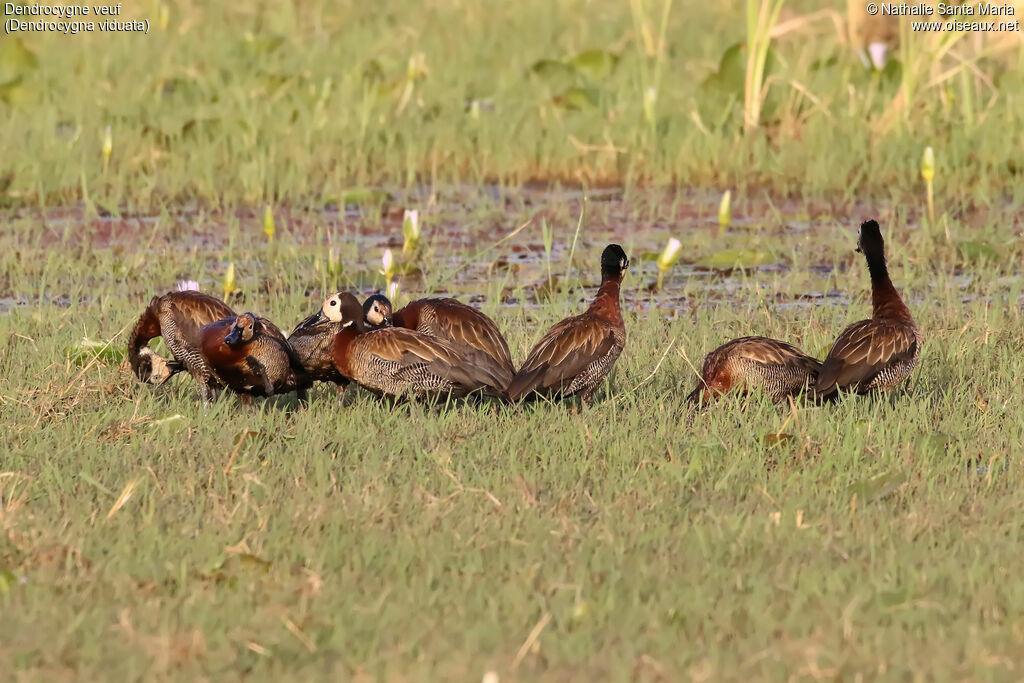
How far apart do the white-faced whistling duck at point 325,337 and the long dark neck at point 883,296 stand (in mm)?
2073

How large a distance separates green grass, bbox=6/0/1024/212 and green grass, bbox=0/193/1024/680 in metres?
3.10

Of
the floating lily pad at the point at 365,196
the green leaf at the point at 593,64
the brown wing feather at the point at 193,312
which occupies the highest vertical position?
the green leaf at the point at 593,64

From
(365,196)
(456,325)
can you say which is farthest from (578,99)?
(456,325)

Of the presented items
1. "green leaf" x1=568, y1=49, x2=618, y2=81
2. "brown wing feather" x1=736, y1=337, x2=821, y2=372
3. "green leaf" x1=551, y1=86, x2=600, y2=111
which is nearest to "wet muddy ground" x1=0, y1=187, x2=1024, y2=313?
"green leaf" x1=551, y1=86, x2=600, y2=111

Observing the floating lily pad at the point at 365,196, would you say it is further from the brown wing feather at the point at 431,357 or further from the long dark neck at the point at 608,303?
the brown wing feather at the point at 431,357

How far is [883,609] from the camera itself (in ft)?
15.9

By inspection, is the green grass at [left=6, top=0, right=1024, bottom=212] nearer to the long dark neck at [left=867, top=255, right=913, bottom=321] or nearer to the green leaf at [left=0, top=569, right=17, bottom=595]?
the long dark neck at [left=867, top=255, right=913, bottom=321]

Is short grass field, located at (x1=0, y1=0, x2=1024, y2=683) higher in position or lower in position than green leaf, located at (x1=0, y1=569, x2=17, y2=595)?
higher

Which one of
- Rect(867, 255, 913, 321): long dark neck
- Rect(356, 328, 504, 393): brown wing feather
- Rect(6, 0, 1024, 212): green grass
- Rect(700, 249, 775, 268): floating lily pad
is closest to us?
Rect(356, 328, 504, 393): brown wing feather

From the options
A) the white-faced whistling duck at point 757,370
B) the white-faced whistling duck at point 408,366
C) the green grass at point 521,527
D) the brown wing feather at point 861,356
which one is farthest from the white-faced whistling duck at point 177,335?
the brown wing feather at point 861,356

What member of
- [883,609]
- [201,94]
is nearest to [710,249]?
[201,94]

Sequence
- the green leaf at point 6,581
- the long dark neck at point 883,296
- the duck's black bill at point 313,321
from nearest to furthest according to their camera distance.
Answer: the green leaf at point 6,581 < the long dark neck at point 883,296 < the duck's black bill at point 313,321

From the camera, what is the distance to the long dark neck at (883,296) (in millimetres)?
7340

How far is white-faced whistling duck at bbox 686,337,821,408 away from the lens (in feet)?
23.0
